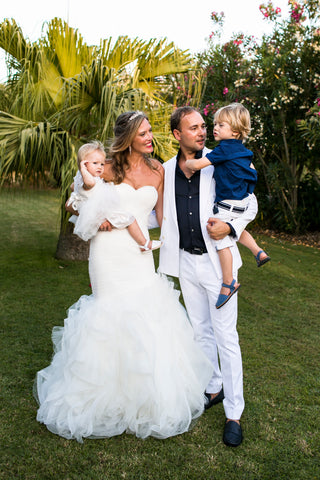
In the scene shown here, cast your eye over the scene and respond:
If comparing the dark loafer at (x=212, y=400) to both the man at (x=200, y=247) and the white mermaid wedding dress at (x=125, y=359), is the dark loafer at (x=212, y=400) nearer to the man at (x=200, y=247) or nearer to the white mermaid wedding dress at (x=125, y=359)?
the white mermaid wedding dress at (x=125, y=359)

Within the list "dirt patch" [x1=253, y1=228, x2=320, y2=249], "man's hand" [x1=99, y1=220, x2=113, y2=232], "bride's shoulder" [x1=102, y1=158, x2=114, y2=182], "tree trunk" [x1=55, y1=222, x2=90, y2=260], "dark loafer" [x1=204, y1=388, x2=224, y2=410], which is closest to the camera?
"man's hand" [x1=99, y1=220, x2=113, y2=232]

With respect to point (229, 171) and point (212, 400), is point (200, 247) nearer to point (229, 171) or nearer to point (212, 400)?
point (229, 171)

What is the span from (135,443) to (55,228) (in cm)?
923

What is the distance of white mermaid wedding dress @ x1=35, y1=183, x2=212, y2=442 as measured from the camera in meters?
2.89

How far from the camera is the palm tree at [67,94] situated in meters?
6.03

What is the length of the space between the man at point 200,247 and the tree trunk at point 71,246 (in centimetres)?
477

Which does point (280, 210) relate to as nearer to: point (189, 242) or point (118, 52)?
point (118, 52)

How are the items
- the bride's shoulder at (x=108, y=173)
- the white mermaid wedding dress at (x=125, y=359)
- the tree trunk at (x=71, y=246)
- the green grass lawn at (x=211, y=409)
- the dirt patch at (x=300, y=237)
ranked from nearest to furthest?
the green grass lawn at (x=211, y=409) < the white mermaid wedding dress at (x=125, y=359) < the bride's shoulder at (x=108, y=173) < the tree trunk at (x=71, y=246) < the dirt patch at (x=300, y=237)

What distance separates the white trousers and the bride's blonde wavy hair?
0.72 meters

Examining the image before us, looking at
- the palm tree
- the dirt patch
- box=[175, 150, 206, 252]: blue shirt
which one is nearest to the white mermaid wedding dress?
box=[175, 150, 206, 252]: blue shirt

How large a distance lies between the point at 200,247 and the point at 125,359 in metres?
0.89

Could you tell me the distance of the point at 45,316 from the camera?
5344 millimetres

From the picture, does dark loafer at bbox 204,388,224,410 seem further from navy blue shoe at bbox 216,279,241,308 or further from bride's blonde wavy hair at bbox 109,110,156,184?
bride's blonde wavy hair at bbox 109,110,156,184

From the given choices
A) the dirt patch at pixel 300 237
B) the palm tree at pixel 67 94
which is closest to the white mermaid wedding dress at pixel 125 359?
the palm tree at pixel 67 94
